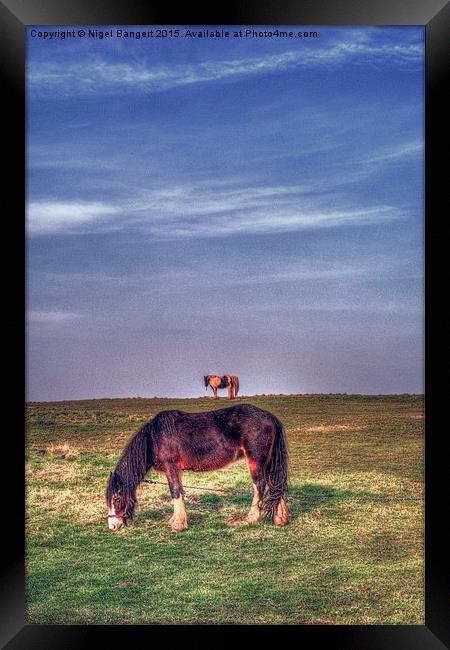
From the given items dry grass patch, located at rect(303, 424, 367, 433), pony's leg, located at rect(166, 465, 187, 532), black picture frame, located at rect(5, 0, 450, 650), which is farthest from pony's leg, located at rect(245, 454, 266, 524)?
dry grass patch, located at rect(303, 424, 367, 433)

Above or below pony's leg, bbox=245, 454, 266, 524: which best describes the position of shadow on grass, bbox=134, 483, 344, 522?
below

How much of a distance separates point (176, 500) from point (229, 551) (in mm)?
1159

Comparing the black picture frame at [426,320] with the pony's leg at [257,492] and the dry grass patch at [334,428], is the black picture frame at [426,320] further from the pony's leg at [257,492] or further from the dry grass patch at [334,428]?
the dry grass patch at [334,428]

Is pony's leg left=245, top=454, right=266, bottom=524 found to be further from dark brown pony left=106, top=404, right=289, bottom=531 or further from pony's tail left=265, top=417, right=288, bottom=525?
pony's tail left=265, top=417, right=288, bottom=525

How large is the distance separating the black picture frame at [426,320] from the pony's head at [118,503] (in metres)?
3.13

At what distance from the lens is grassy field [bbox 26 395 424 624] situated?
238 inches

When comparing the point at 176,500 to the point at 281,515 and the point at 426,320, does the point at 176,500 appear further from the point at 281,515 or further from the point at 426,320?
the point at 426,320

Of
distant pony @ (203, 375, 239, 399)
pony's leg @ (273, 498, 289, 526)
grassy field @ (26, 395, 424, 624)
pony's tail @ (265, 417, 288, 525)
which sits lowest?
grassy field @ (26, 395, 424, 624)

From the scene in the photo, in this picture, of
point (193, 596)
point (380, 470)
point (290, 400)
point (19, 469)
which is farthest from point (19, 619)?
point (290, 400)

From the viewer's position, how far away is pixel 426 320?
15.7 ft

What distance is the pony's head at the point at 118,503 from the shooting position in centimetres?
812

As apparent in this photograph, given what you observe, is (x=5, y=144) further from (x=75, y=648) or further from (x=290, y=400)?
(x=290, y=400)

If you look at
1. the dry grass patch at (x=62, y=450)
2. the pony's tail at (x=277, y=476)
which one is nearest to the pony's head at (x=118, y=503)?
the pony's tail at (x=277, y=476)

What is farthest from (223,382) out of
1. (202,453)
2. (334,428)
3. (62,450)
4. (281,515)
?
(334,428)
